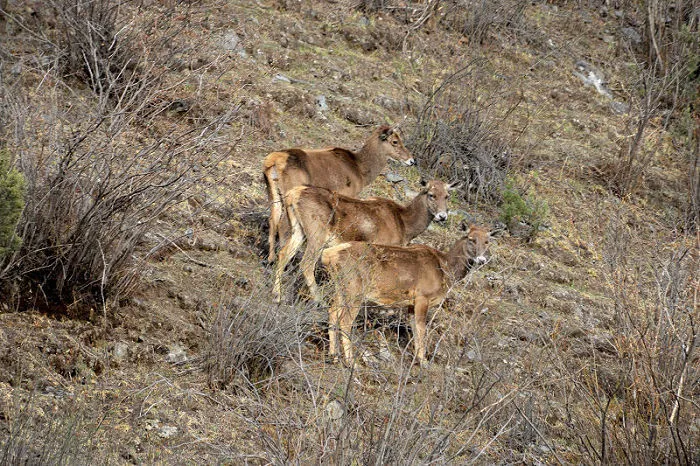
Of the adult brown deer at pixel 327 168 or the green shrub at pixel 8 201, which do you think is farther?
the adult brown deer at pixel 327 168

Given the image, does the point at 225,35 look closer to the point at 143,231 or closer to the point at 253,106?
the point at 253,106

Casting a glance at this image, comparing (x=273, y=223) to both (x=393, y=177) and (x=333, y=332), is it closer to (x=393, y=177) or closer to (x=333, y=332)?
(x=333, y=332)

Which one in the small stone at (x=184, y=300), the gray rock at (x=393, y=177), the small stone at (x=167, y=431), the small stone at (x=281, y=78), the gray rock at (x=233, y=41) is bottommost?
the gray rock at (x=393, y=177)

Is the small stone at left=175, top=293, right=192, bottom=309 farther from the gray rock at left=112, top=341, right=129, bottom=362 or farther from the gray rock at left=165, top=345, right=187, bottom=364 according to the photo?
the gray rock at left=112, top=341, right=129, bottom=362

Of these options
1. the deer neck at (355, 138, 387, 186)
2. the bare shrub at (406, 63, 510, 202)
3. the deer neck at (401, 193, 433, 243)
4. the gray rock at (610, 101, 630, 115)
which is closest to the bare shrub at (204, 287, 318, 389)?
the deer neck at (401, 193, 433, 243)

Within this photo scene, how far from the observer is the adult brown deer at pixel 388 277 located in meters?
9.19

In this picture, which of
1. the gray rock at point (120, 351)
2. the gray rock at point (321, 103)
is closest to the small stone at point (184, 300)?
the gray rock at point (120, 351)

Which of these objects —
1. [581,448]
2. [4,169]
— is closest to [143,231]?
[4,169]

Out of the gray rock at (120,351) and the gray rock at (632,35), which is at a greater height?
the gray rock at (120,351)

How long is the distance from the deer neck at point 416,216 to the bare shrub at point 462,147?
2657 millimetres

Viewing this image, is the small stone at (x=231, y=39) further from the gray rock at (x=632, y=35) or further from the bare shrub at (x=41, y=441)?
the gray rock at (x=632, y=35)

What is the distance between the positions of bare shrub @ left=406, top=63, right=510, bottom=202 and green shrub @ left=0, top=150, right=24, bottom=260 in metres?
8.50

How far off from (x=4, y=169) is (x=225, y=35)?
8633 mm

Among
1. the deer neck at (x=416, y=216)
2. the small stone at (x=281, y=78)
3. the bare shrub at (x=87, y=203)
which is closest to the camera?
the bare shrub at (x=87, y=203)
